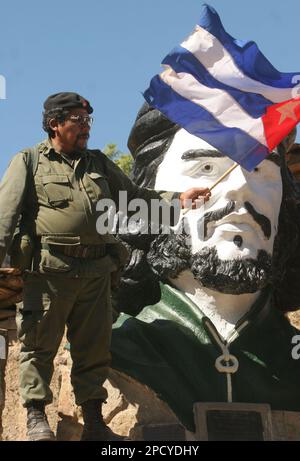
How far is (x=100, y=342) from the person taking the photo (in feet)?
23.2

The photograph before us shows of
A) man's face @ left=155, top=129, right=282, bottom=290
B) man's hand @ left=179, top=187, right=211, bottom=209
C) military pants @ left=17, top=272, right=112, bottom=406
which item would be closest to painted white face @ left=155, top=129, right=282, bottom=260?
man's face @ left=155, top=129, right=282, bottom=290

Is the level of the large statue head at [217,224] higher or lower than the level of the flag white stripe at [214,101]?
lower

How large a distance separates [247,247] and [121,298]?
1.00 m

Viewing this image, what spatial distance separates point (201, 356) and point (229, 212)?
94 centimetres

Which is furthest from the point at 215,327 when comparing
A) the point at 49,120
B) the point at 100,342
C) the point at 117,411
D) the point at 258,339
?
the point at 49,120

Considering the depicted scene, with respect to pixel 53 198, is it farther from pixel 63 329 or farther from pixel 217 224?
pixel 217 224

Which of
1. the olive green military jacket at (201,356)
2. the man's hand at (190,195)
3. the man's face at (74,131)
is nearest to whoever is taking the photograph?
the man's face at (74,131)

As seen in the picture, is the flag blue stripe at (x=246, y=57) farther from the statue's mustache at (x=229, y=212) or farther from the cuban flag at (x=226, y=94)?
the statue's mustache at (x=229, y=212)

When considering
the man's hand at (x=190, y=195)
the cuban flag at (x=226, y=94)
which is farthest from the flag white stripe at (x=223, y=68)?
the man's hand at (x=190, y=195)

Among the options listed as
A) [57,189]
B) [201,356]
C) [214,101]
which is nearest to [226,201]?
[214,101]

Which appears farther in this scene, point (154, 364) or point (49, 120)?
point (154, 364)

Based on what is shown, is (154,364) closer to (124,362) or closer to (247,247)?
(124,362)

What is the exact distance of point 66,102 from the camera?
23.4ft

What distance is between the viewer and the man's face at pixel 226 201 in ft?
27.0
